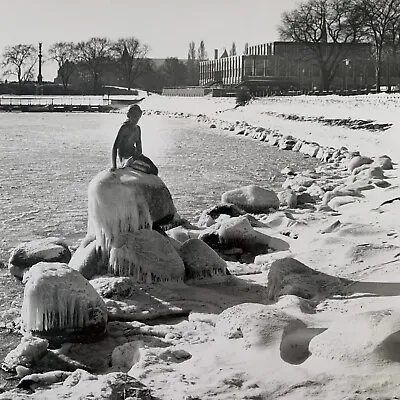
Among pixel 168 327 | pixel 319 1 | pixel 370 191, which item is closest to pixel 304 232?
pixel 370 191

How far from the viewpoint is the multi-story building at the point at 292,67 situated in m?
71.1

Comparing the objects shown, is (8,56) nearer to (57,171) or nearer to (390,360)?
(57,171)

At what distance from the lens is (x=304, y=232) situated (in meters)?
11.5

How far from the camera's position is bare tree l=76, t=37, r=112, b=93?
110000mm

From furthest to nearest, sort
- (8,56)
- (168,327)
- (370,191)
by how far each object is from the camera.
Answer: (8,56) < (370,191) < (168,327)

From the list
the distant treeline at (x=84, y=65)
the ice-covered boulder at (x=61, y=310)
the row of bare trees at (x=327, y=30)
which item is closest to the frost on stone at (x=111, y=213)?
the ice-covered boulder at (x=61, y=310)

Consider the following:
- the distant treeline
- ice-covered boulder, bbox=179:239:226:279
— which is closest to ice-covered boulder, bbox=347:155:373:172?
ice-covered boulder, bbox=179:239:226:279

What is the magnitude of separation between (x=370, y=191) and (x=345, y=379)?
32.4ft

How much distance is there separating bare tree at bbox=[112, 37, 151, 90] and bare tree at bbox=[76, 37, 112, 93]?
1.59m

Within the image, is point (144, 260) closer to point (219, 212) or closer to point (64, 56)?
point (219, 212)

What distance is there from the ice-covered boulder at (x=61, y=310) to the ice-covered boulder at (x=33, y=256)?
2276 mm

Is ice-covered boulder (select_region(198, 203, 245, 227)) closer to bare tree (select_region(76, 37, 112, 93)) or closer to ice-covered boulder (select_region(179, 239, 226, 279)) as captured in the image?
ice-covered boulder (select_region(179, 239, 226, 279))

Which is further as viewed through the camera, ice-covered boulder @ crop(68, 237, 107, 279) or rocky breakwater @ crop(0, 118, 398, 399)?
ice-covered boulder @ crop(68, 237, 107, 279)

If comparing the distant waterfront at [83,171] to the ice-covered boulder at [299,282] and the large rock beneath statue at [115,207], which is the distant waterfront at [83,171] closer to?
the large rock beneath statue at [115,207]
